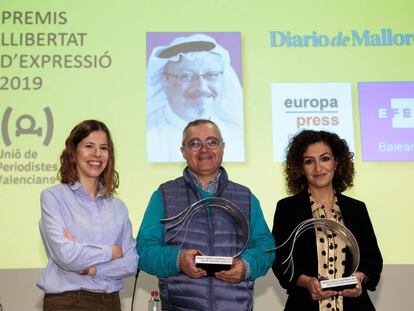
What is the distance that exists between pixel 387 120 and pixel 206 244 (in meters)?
2.16

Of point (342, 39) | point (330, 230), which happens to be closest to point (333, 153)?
point (330, 230)

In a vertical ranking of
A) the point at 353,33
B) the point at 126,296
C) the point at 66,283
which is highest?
the point at 353,33

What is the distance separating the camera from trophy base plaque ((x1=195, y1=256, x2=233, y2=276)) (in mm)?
2375

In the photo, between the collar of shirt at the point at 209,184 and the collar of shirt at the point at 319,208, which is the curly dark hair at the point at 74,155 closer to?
the collar of shirt at the point at 209,184

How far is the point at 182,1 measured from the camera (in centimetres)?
425

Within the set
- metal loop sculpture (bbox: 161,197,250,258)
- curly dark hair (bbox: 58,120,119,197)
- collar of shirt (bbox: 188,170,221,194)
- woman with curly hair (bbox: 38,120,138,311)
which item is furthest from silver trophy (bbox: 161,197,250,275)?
curly dark hair (bbox: 58,120,119,197)

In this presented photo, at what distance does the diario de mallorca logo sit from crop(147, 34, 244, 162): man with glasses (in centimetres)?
45

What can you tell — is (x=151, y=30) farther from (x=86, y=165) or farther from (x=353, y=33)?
(x=86, y=165)

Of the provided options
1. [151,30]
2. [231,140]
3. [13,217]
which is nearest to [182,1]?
[151,30]

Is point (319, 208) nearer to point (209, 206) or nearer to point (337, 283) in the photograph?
point (337, 283)

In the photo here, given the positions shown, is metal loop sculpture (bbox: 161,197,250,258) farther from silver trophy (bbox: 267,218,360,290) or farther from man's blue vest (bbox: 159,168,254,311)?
silver trophy (bbox: 267,218,360,290)

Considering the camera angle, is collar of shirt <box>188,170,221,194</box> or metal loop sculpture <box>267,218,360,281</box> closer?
metal loop sculpture <box>267,218,360,281</box>

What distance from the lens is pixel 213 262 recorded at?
2377mm

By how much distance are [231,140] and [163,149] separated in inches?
19.7
